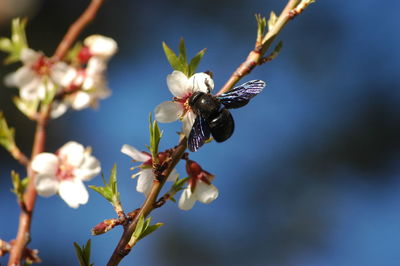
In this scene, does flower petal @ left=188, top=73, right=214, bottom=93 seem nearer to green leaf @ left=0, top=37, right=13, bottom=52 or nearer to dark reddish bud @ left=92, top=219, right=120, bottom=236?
dark reddish bud @ left=92, top=219, right=120, bottom=236

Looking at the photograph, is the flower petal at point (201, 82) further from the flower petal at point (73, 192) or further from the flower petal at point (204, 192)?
the flower petal at point (73, 192)

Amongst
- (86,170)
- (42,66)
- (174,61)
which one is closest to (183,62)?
(174,61)

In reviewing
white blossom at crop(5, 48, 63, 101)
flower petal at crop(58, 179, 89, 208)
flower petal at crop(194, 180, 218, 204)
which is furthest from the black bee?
white blossom at crop(5, 48, 63, 101)

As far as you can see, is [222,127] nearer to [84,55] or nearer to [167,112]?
[167,112]

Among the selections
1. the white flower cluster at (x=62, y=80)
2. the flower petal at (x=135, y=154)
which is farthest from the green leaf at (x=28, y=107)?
the flower petal at (x=135, y=154)

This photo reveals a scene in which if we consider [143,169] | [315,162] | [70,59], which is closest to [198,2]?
[315,162]

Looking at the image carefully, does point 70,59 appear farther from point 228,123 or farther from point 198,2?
point 198,2

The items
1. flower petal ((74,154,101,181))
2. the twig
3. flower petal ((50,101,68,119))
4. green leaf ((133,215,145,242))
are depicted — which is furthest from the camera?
flower petal ((50,101,68,119))
